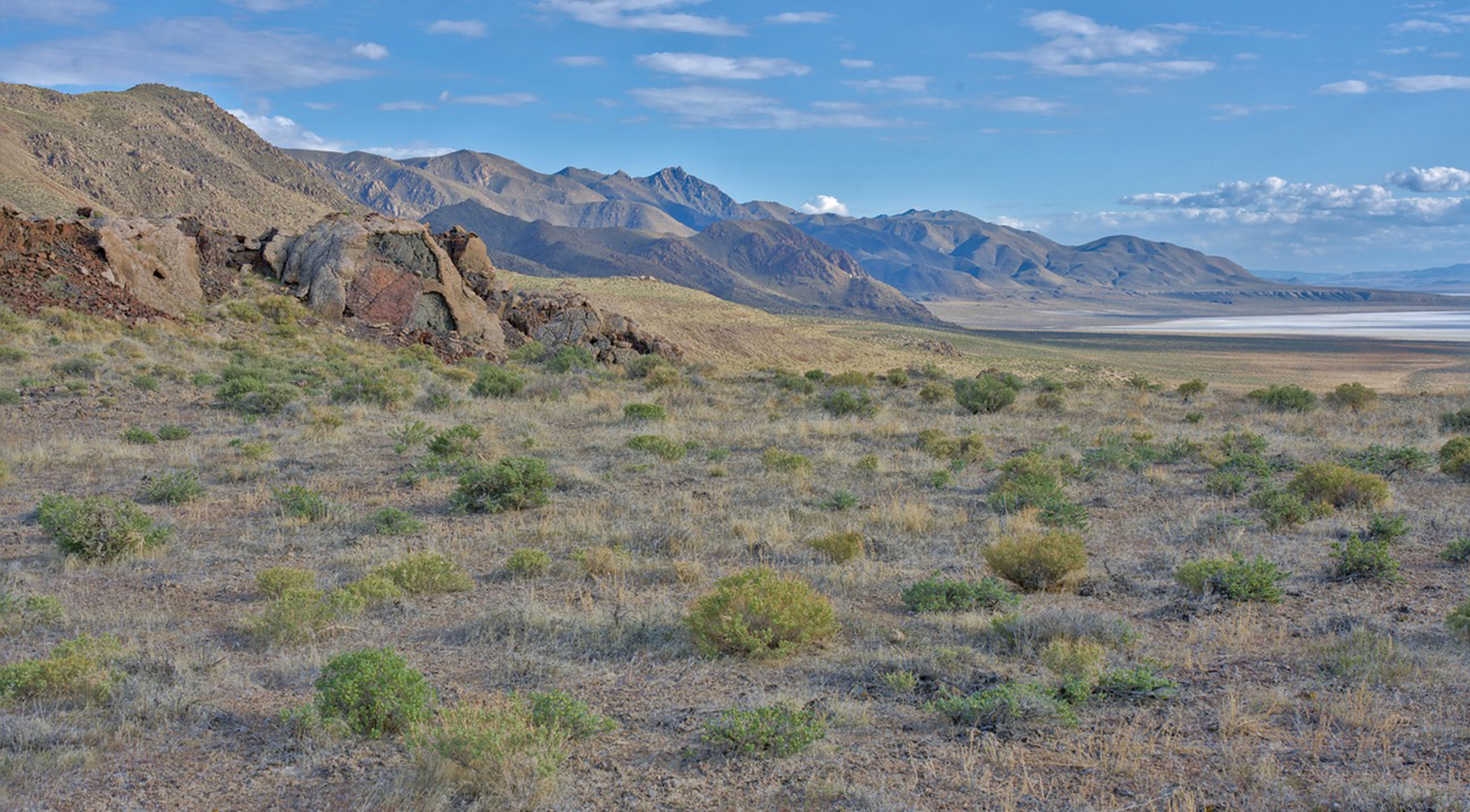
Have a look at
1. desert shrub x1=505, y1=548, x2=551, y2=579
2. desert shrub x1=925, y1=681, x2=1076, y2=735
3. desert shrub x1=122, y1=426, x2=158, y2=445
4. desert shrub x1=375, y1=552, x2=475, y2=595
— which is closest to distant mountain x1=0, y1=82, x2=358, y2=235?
desert shrub x1=122, y1=426, x2=158, y2=445

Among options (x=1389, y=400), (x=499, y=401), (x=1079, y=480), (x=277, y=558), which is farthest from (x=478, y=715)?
(x=1389, y=400)

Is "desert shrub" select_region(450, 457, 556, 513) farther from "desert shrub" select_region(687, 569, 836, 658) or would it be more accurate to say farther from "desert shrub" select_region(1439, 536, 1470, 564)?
"desert shrub" select_region(1439, 536, 1470, 564)

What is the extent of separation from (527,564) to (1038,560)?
4.38 metres

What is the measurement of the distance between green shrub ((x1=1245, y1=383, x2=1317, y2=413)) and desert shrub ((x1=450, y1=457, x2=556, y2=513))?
18.7m

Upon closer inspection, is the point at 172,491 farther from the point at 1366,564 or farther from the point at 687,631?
the point at 1366,564

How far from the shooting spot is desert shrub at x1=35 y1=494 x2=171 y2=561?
786 centimetres

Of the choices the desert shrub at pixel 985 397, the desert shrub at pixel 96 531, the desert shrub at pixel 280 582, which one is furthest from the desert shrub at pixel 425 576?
the desert shrub at pixel 985 397

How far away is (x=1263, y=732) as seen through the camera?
15.4ft

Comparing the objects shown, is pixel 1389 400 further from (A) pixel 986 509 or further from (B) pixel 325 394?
(B) pixel 325 394

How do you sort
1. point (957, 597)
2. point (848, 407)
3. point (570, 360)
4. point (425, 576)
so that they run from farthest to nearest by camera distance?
point (570, 360), point (848, 407), point (425, 576), point (957, 597)

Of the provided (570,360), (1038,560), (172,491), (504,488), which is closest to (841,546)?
(1038,560)

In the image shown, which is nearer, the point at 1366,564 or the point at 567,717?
the point at 567,717

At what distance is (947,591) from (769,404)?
1371 cm

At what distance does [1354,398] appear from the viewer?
21.4 meters
